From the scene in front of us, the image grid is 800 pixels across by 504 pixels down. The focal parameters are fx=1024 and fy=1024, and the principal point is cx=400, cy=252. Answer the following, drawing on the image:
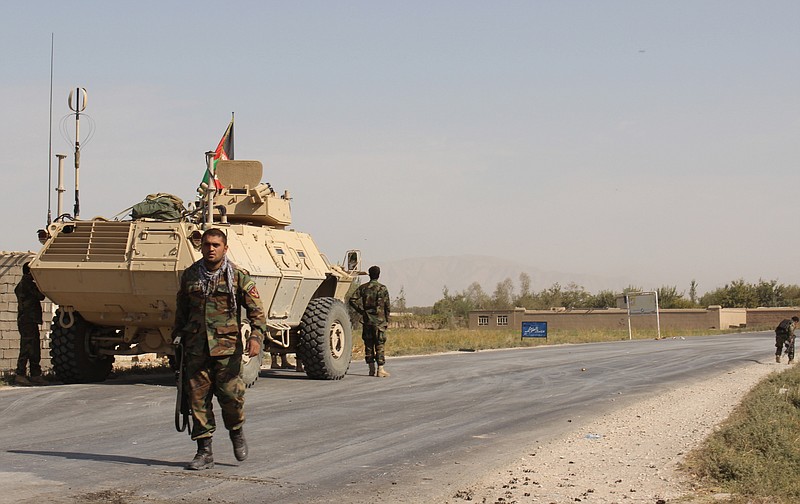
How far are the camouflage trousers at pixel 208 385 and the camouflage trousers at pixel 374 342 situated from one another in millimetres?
9067

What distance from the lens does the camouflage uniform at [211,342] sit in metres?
7.47

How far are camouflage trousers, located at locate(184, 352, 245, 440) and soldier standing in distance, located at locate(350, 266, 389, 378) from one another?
9113 millimetres

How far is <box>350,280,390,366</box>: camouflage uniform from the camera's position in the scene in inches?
658

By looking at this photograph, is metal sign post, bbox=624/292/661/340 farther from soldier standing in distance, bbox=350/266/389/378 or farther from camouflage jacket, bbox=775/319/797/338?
soldier standing in distance, bbox=350/266/389/378

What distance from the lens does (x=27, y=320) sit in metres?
14.6

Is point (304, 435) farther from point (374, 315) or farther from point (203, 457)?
point (374, 315)

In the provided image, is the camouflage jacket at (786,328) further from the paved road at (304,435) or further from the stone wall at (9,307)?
the stone wall at (9,307)

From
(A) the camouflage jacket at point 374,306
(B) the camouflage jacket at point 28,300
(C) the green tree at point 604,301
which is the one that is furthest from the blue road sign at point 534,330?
(C) the green tree at point 604,301

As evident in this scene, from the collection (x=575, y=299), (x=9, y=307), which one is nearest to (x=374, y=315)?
(x=9, y=307)

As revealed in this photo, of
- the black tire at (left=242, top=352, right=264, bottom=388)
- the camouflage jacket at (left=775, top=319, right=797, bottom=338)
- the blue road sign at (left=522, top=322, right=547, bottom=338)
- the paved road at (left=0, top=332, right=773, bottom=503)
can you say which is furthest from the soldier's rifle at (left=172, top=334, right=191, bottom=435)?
the blue road sign at (left=522, top=322, right=547, bottom=338)

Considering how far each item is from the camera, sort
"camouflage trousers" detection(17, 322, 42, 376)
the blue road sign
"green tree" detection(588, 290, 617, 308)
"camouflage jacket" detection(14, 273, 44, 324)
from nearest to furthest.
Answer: "camouflage jacket" detection(14, 273, 44, 324), "camouflage trousers" detection(17, 322, 42, 376), the blue road sign, "green tree" detection(588, 290, 617, 308)

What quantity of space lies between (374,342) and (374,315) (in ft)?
1.45

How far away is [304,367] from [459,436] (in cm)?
669

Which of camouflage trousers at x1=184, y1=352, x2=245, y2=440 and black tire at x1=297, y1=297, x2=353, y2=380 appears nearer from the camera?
camouflage trousers at x1=184, y1=352, x2=245, y2=440
